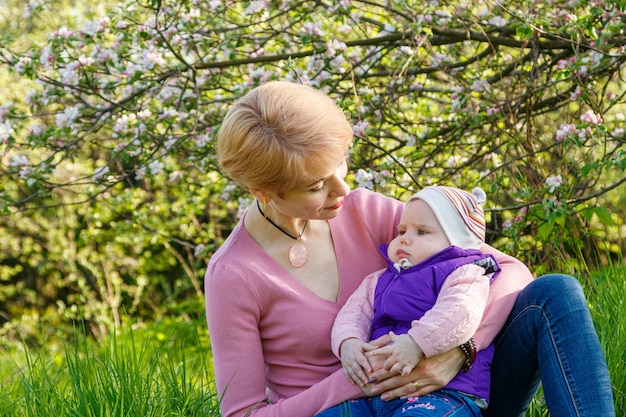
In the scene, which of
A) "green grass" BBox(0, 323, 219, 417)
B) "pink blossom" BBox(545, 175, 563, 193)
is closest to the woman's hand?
"green grass" BBox(0, 323, 219, 417)

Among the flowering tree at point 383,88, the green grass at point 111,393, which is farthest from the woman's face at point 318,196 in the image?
the flowering tree at point 383,88

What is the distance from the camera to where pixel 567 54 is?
11.9 feet

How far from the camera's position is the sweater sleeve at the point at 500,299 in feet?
6.65

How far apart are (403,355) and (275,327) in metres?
0.44

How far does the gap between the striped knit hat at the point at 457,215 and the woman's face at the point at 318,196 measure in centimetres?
22

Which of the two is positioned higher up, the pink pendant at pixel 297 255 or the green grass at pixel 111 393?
the pink pendant at pixel 297 255

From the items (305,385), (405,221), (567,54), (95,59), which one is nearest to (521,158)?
(567,54)

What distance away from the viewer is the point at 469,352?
1.97 m

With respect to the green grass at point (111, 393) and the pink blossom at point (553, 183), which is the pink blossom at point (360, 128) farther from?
the green grass at point (111, 393)

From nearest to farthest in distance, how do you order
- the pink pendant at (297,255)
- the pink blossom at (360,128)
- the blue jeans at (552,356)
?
the blue jeans at (552,356), the pink pendant at (297,255), the pink blossom at (360,128)

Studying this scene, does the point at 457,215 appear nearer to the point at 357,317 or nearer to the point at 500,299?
the point at 500,299

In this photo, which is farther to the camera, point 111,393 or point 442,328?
point 111,393

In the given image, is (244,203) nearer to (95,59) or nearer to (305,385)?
(95,59)

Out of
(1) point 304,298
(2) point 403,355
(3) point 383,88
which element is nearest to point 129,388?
(1) point 304,298
